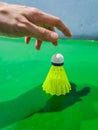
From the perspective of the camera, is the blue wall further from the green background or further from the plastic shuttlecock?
the plastic shuttlecock

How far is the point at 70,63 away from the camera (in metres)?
0.83

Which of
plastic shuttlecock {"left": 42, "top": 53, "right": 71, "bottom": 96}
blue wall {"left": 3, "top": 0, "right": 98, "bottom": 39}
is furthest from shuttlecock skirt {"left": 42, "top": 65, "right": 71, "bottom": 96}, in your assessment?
blue wall {"left": 3, "top": 0, "right": 98, "bottom": 39}

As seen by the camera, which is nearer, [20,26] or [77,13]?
[20,26]

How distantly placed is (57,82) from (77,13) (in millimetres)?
471

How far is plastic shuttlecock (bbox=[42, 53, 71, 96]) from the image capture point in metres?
0.65

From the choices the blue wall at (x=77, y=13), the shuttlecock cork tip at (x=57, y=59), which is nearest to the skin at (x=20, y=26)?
the shuttlecock cork tip at (x=57, y=59)

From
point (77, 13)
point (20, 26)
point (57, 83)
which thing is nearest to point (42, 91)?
point (57, 83)

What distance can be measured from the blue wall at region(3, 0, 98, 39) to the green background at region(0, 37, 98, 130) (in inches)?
4.6

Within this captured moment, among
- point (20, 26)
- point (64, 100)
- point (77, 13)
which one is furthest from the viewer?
point (77, 13)

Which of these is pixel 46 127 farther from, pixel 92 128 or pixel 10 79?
pixel 10 79

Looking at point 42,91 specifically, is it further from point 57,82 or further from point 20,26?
point 20,26

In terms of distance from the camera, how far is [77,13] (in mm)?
1056

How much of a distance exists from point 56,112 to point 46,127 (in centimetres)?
6

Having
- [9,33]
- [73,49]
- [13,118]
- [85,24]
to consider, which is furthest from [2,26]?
[85,24]
